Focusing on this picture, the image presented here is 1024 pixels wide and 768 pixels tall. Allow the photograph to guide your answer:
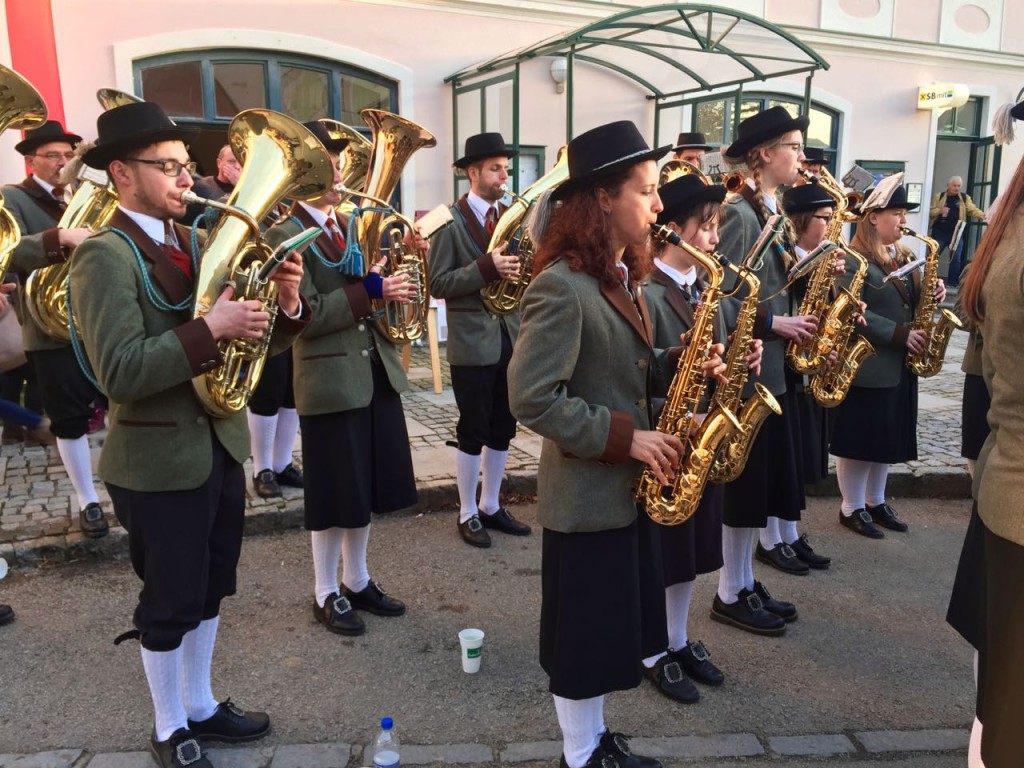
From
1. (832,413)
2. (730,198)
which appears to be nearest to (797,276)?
(730,198)

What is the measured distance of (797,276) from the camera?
391cm

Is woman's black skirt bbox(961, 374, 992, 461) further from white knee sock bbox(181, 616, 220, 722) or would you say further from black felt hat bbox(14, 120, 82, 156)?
black felt hat bbox(14, 120, 82, 156)

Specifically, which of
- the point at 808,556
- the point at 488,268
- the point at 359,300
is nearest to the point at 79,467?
the point at 359,300

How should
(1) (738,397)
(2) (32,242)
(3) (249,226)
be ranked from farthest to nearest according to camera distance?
(2) (32,242) → (1) (738,397) → (3) (249,226)

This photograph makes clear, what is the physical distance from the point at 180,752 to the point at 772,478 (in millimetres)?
2891

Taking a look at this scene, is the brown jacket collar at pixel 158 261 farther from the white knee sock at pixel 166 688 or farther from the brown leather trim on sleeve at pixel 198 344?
the white knee sock at pixel 166 688

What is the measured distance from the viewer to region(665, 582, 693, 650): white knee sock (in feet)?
11.4

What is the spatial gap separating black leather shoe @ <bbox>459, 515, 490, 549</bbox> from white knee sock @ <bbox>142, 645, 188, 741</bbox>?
7.49ft

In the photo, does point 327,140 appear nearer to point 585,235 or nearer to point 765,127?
point 585,235

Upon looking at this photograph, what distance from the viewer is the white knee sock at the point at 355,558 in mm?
4051

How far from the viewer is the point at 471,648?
11.8 feet

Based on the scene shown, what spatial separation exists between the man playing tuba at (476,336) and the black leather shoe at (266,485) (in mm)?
1298

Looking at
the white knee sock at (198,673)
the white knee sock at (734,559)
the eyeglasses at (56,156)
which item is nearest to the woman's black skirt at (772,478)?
the white knee sock at (734,559)

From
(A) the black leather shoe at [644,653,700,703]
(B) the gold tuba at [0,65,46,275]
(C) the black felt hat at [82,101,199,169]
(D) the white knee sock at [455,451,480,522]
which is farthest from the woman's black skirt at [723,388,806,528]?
(B) the gold tuba at [0,65,46,275]
